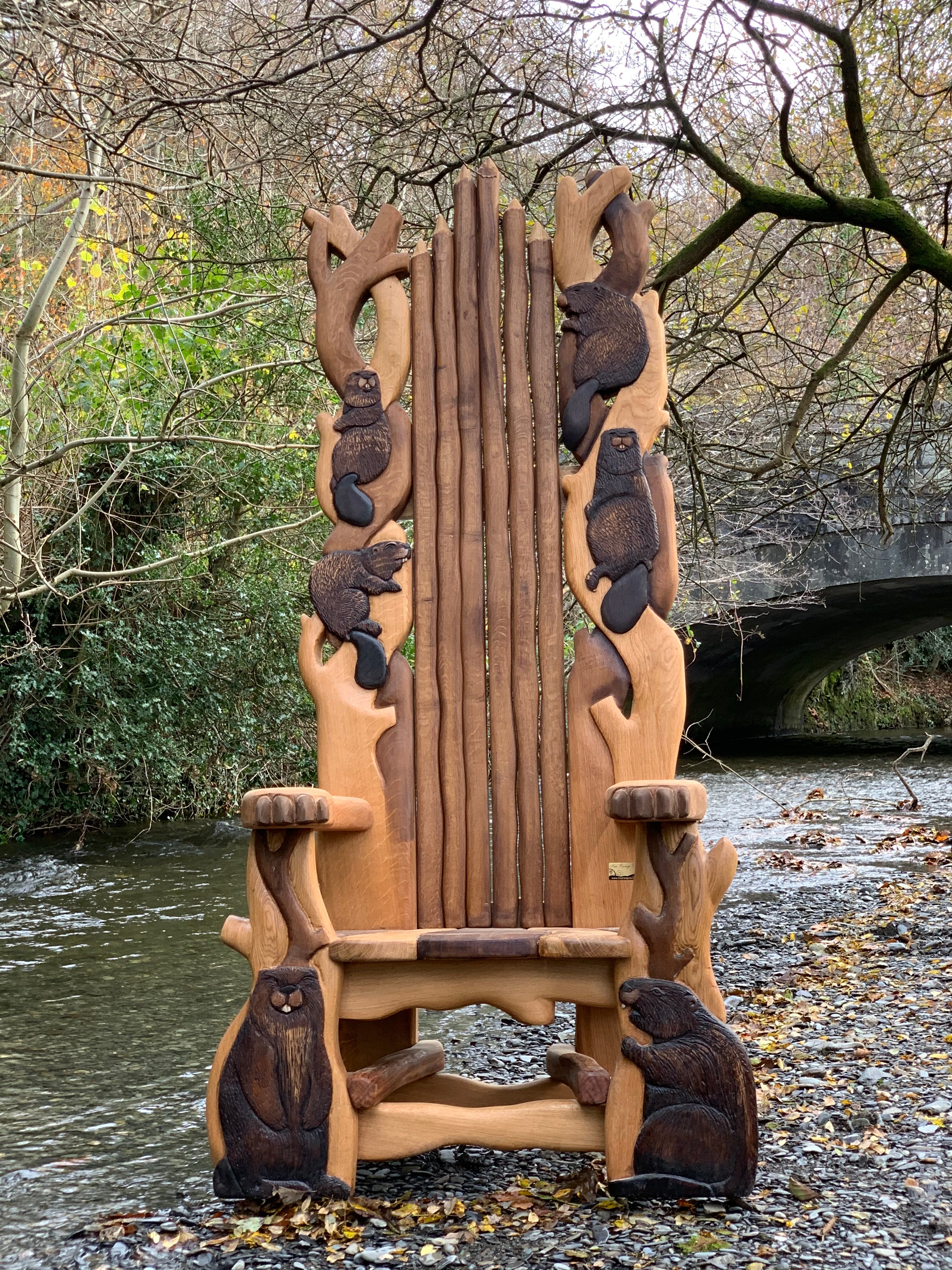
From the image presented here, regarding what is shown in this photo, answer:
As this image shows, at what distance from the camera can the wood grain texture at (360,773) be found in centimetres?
296

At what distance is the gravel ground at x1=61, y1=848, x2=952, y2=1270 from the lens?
2299 mm

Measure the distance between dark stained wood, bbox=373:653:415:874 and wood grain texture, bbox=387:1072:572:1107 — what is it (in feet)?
1.93

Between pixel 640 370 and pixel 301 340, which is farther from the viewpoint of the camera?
pixel 301 340

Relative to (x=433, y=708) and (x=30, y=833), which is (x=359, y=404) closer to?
(x=433, y=708)

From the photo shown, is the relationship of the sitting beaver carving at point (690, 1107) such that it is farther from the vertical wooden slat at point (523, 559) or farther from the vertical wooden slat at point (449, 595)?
the vertical wooden slat at point (449, 595)

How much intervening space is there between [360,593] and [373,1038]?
1.14m

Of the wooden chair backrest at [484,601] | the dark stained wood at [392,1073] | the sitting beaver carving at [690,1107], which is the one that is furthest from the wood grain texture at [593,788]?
the dark stained wood at [392,1073]

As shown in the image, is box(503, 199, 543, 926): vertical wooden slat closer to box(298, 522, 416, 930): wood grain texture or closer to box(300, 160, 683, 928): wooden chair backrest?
box(300, 160, 683, 928): wooden chair backrest

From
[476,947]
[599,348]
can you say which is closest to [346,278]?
[599,348]

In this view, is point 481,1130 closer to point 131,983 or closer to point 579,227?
point 579,227

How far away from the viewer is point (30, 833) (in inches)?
403

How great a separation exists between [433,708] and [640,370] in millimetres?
1019

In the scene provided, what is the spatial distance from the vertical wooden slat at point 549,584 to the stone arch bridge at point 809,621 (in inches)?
276

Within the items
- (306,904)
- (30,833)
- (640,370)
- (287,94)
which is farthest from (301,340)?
(30,833)
